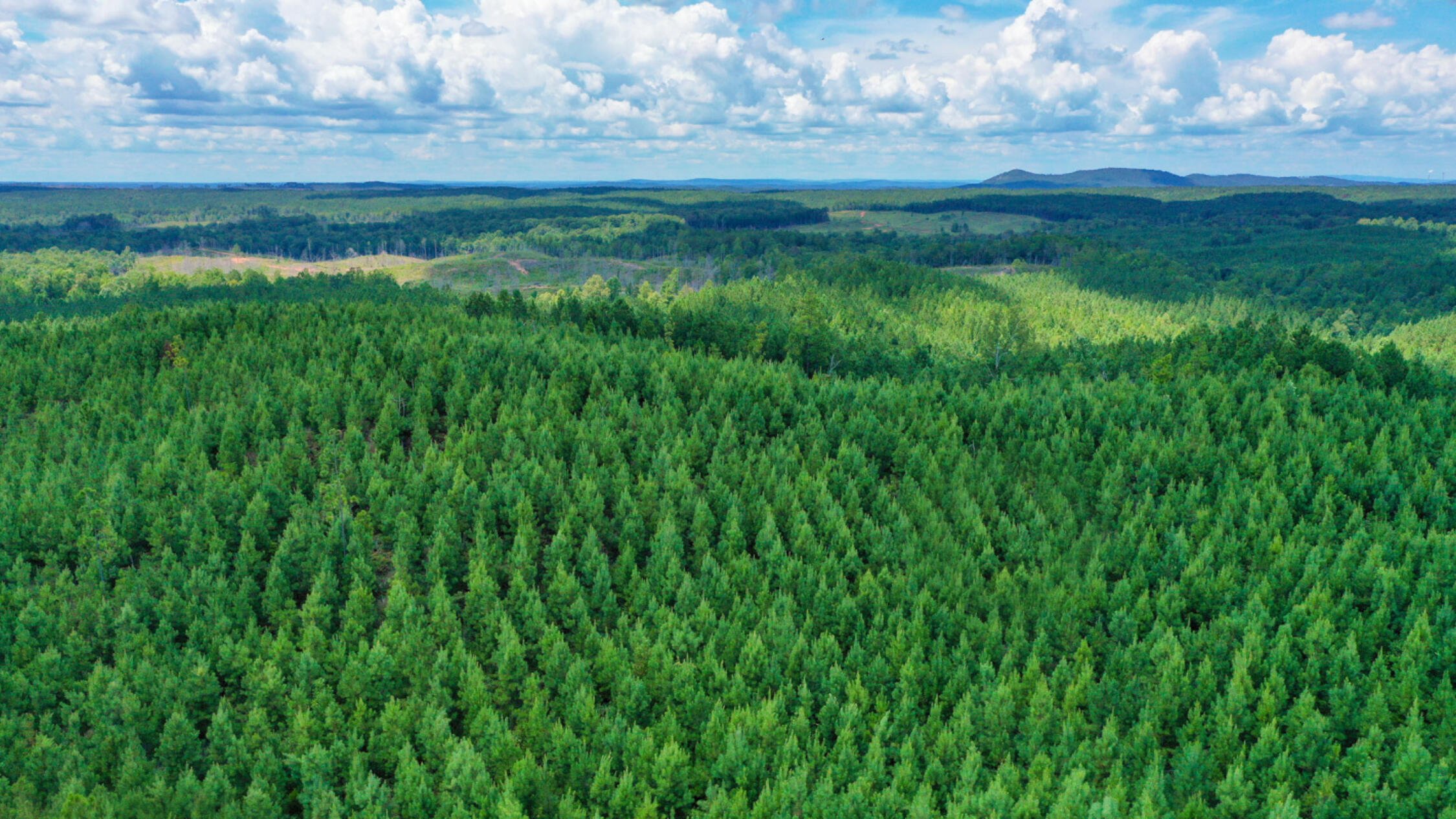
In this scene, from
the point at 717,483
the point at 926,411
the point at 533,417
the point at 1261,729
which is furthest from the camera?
the point at 926,411

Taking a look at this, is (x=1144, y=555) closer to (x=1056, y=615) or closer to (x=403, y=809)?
(x=1056, y=615)

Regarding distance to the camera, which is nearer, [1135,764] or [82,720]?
[1135,764]

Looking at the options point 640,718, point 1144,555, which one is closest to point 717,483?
point 640,718

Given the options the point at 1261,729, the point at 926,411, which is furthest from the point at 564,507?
the point at 1261,729

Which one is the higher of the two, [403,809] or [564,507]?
[564,507]

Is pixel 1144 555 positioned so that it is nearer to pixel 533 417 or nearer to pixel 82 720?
pixel 533 417

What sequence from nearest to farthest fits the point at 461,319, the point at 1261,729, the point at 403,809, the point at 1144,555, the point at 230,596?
1. the point at 403,809
2. the point at 1261,729
3. the point at 230,596
4. the point at 1144,555
5. the point at 461,319

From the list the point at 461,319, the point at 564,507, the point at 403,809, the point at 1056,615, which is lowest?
the point at 403,809
